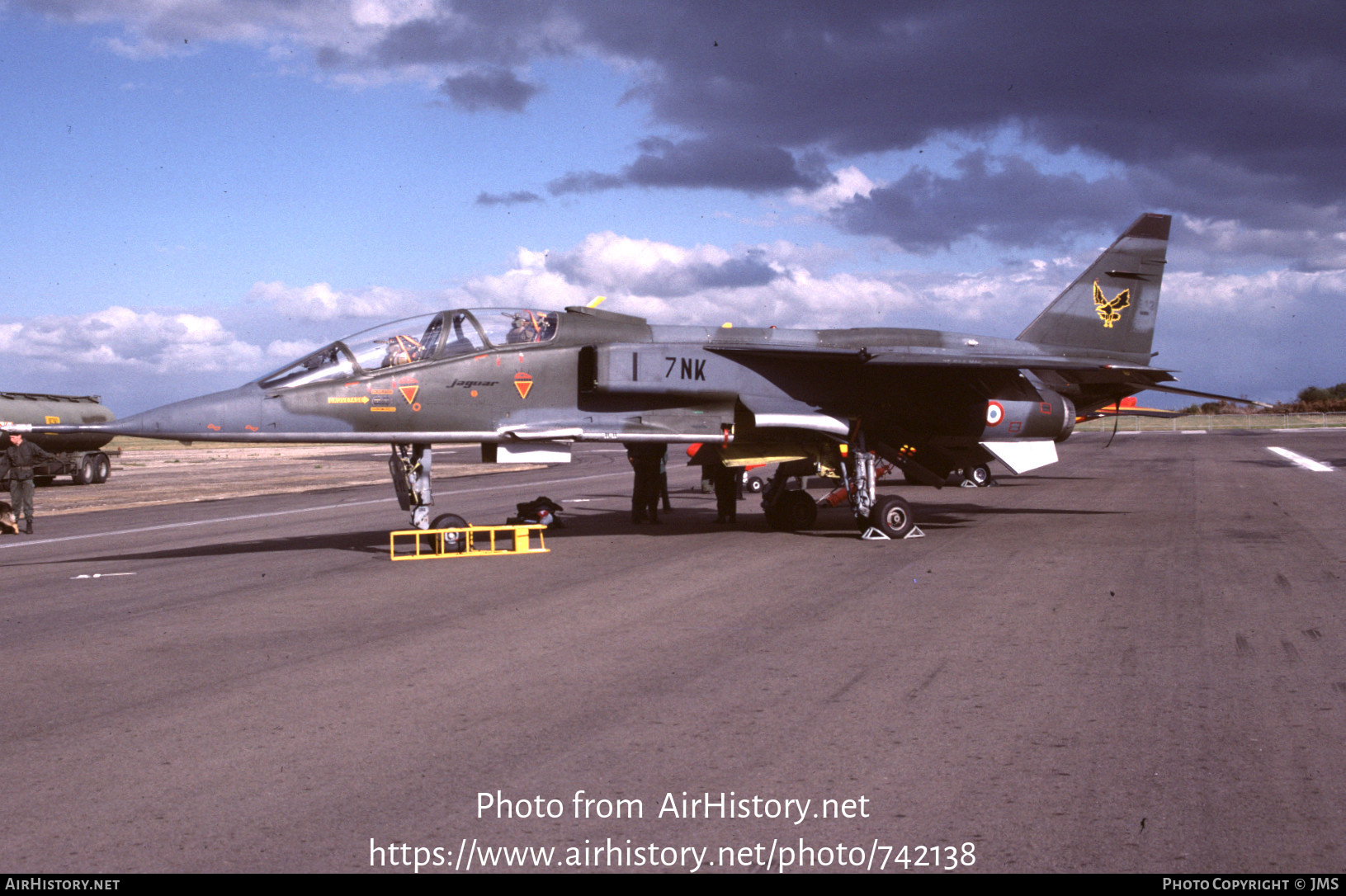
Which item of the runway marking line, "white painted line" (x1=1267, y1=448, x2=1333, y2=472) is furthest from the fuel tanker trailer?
"white painted line" (x1=1267, y1=448, x2=1333, y2=472)

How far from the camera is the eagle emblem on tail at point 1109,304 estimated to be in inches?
768

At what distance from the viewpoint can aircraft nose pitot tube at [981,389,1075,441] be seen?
16.8 m

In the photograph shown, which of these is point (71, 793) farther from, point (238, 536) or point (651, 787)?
point (238, 536)

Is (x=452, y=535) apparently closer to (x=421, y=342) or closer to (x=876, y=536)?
(x=421, y=342)

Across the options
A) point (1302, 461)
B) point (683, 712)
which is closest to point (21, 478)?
point (683, 712)

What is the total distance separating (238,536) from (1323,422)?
313 feet

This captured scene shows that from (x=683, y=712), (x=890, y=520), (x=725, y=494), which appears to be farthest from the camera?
(x=725, y=494)

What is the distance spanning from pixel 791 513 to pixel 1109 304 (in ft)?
26.5

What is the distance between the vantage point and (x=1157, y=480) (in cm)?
2736

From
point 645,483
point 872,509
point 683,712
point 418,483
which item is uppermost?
point 418,483

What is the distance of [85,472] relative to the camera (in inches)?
1332
